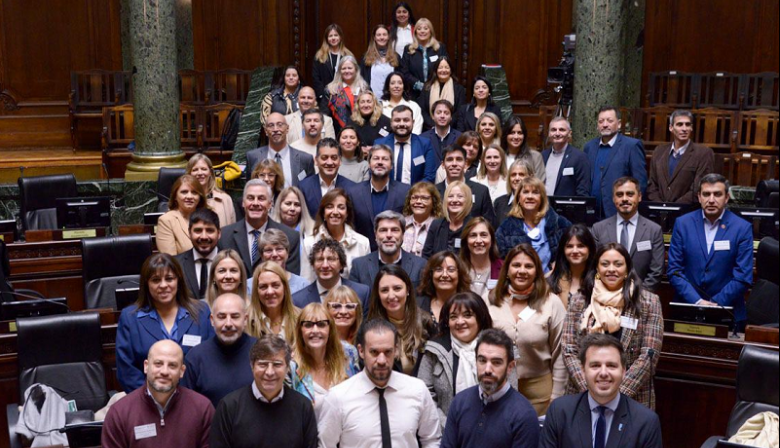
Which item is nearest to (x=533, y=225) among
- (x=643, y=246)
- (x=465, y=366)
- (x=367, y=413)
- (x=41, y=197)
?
(x=643, y=246)

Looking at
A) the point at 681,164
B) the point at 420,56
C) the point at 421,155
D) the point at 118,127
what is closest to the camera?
the point at 681,164

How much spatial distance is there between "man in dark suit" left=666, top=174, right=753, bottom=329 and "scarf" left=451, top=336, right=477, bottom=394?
1538 millimetres

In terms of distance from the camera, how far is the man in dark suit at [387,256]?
16.0 feet

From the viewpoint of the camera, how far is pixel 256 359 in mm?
3611

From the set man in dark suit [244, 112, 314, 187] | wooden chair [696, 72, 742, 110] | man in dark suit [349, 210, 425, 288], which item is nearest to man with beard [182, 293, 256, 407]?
man in dark suit [349, 210, 425, 288]

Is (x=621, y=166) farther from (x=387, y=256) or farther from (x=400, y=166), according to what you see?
(x=387, y=256)

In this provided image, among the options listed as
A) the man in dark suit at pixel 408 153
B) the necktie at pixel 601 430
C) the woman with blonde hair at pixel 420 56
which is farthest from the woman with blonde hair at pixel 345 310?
the woman with blonde hair at pixel 420 56

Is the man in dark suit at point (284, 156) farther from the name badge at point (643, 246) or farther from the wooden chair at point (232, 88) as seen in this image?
the wooden chair at point (232, 88)

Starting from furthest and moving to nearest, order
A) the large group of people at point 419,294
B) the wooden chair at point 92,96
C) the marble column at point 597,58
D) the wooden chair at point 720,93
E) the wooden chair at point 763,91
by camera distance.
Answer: the wooden chair at point 92,96 < the wooden chair at point 720,93 < the wooden chair at point 763,91 < the marble column at point 597,58 < the large group of people at point 419,294

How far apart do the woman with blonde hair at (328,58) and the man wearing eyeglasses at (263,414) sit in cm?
459

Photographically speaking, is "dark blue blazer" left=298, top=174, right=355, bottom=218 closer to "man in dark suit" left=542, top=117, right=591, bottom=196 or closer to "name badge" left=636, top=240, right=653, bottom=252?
"man in dark suit" left=542, top=117, right=591, bottom=196

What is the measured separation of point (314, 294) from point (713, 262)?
2126mm

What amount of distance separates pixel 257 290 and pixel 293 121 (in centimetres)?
309

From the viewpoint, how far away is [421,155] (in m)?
6.38
